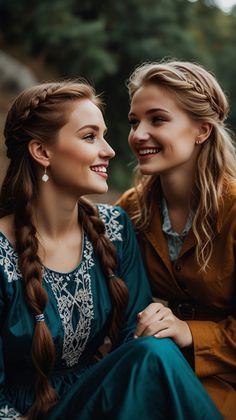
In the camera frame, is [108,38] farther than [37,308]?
Yes

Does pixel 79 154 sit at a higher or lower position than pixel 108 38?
lower

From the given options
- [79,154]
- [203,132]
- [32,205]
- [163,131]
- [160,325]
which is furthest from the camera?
[203,132]

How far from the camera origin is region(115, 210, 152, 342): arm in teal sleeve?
2705 mm

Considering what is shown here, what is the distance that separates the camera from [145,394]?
2039mm

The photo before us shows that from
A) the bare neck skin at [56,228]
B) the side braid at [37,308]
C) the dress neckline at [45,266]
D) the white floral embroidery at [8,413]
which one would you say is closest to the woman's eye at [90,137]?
the bare neck skin at [56,228]

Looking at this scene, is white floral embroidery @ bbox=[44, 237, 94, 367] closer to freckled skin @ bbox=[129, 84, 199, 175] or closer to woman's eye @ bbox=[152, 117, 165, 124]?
freckled skin @ bbox=[129, 84, 199, 175]

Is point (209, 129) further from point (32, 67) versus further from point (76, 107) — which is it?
point (32, 67)

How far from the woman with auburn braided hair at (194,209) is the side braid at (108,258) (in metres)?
0.23

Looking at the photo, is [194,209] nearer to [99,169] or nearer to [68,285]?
[99,169]

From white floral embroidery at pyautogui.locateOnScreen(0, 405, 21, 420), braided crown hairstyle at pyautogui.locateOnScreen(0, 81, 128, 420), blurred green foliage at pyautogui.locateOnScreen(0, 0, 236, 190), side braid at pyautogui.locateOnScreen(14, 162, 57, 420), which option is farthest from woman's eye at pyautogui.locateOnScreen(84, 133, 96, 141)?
blurred green foliage at pyautogui.locateOnScreen(0, 0, 236, 190)

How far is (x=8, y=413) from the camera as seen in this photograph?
2.19 meters

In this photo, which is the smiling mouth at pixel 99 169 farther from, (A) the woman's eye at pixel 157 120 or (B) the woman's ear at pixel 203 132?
(B) the woman's ear at pixel 203 132

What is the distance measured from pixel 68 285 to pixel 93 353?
1.24 ft

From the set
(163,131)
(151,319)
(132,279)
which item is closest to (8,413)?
(151,319)
